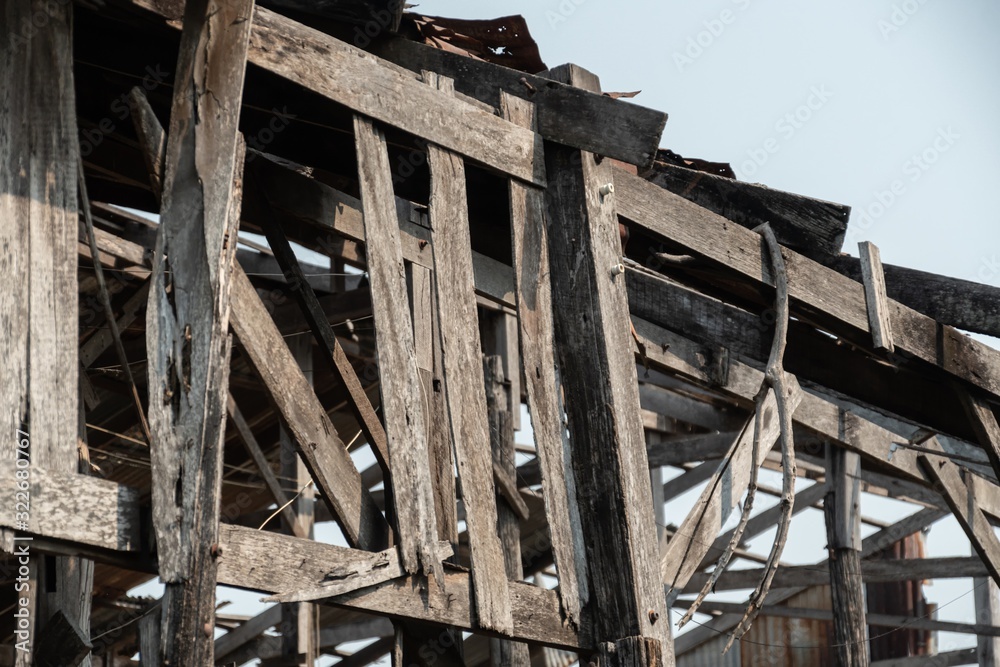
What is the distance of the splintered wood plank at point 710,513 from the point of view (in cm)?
476

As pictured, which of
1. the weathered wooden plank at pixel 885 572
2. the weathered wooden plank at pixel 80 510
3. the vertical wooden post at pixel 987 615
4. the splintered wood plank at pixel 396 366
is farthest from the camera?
the vertical wooden post at pixel 987 615

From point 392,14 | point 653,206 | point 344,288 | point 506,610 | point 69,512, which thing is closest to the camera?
point 69,512

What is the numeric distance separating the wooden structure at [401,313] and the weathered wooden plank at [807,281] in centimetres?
1

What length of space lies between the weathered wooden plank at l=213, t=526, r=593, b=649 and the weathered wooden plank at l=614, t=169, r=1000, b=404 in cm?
157

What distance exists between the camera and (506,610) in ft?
12.5

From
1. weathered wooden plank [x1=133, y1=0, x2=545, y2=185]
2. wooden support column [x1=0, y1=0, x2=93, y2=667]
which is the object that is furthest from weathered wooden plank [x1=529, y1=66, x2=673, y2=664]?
wooden support column [x1=0, y1=0, x2=93, y2=667]

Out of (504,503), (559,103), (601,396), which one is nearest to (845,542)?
(504,503)

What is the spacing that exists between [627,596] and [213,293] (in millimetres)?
1707

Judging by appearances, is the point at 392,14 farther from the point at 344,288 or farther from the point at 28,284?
the point at 344,288

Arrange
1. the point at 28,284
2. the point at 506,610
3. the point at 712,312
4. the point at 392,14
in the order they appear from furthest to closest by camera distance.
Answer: the point at 712,312
the point at 392,14
the point at 506,610
the point at 28,284

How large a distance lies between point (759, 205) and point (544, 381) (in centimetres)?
168

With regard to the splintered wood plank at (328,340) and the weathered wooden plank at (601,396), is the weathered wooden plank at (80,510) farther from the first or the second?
the weathered wooden plank at (601,396)

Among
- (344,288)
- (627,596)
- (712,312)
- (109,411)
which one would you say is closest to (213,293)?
(627,596)

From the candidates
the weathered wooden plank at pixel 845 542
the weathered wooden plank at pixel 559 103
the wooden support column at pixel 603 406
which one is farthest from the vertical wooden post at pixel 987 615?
the weathered wooden plank at pixel 559 103
